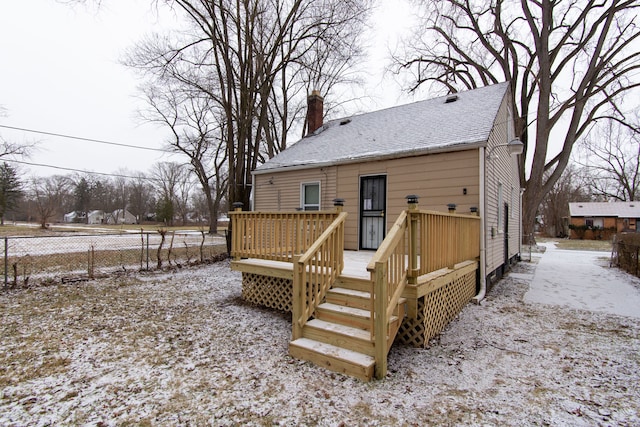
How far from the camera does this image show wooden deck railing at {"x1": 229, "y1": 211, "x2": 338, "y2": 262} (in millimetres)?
4512

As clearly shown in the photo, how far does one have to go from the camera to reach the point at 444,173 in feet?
21.6

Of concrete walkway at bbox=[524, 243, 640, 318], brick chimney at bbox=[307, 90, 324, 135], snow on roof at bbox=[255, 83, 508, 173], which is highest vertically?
brick chimney at bbox=[307, 90, 324, 135]

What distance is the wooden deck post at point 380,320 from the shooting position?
3061 millimetres

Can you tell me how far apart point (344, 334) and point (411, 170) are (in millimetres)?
4585

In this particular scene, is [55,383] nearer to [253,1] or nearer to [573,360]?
[573,360]

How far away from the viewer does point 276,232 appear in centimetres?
495

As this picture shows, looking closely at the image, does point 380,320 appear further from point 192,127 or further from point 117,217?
point 117,217

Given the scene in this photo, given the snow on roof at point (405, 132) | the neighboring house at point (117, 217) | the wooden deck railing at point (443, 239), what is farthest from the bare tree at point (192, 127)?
the neighboring house at point (117, 217)

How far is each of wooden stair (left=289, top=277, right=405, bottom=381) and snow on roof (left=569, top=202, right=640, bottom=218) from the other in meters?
40.5

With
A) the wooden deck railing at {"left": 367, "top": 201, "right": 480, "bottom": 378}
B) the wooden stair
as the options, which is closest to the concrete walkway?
the wooden deck railing at {"left": 367, "top": 201, "right": 480, "bottom": 378}

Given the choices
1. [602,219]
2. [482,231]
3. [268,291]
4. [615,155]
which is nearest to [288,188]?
[268,291]

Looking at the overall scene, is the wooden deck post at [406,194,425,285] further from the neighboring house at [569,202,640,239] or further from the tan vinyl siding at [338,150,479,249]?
the neighboring house at [569,202,640,239]

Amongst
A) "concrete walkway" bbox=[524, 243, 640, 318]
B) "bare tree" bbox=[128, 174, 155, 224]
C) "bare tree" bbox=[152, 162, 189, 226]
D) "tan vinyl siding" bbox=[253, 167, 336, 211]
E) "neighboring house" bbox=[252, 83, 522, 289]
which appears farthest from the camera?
"bare tree" bbox=[128, 174, 155, 224]

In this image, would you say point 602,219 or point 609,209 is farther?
point 602,219
